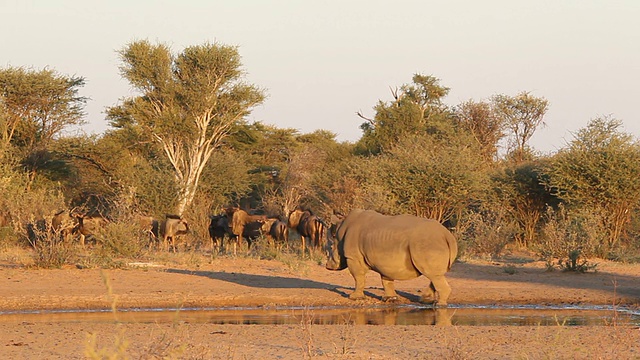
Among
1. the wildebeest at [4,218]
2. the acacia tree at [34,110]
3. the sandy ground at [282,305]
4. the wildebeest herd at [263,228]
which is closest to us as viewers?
the sandy ground at [282,305]

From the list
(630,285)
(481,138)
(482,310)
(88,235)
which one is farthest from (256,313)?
(481,138)

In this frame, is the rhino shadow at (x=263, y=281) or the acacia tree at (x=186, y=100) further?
the acacia tree at (x=186, y=100)

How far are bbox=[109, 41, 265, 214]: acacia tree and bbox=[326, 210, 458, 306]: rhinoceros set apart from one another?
2470 cm

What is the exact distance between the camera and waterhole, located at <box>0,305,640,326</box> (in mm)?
12664

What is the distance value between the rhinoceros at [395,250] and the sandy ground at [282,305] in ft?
1.75

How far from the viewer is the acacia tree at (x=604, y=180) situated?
1167 inches

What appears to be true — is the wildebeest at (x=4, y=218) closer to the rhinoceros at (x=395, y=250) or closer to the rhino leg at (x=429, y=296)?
the rhinoceros at (x=395, y=250)

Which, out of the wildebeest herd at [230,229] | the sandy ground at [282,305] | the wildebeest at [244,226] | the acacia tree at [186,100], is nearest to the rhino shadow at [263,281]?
the sandy ground at [282,305]

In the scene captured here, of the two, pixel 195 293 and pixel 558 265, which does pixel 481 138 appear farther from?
pixel 195 293

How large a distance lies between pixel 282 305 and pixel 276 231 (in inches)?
405

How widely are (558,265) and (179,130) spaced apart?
21.8 metres

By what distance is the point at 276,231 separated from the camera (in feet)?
82.3

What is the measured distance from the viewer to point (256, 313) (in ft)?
45.7

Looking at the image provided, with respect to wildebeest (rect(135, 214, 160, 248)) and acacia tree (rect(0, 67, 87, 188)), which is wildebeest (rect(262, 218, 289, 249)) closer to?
wildebeest (rect(135, 214, 160, 248))
